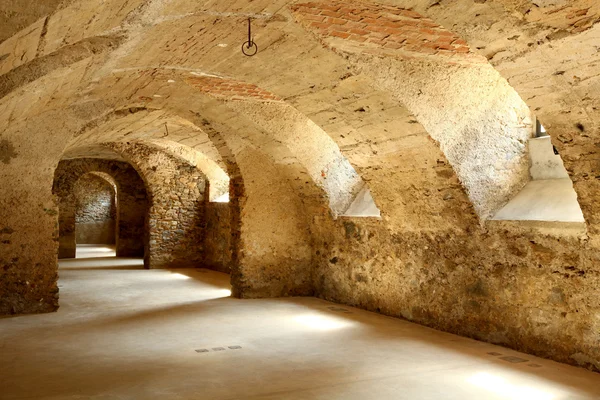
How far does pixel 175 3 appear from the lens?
286 centimetres

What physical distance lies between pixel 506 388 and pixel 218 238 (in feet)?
26.2

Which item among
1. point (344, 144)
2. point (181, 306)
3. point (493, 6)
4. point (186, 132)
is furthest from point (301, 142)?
point (493, 6)

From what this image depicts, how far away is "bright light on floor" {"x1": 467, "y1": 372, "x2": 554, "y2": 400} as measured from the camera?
11.3 feet

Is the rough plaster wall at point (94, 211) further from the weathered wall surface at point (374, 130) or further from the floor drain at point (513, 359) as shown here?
the floor drain at point (513, 359)

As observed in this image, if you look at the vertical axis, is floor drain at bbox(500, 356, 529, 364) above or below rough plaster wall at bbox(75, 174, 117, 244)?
below

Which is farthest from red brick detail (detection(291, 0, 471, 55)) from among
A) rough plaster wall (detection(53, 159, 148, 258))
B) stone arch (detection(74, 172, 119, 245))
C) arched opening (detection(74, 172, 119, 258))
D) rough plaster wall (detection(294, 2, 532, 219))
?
stone arch (detection(74, 172, 119, 245))

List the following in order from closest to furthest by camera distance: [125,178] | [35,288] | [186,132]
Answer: [35,288], [186,132], [125,178]

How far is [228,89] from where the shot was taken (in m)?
5.89

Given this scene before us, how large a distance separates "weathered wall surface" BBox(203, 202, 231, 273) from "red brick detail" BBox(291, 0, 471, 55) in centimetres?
678

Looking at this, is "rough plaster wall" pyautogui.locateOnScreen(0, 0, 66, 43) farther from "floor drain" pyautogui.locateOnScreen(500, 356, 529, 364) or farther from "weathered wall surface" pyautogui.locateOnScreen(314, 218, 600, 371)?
"floor drain" pyautogui.locateOnScreen(500, 356, 529, 364)

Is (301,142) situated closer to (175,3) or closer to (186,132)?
(186,132)

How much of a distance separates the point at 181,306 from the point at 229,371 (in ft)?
9.87

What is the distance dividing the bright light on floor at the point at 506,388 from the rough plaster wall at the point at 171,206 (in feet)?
27.8

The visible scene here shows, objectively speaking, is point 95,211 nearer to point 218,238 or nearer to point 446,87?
point 218,238
